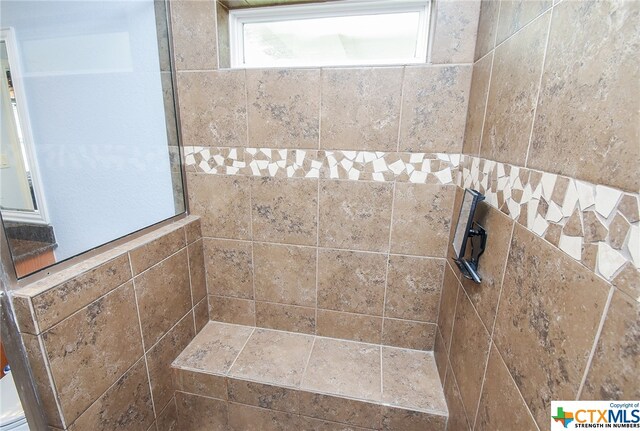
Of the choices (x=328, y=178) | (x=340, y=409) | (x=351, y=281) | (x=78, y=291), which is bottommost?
(x=340, y=409)

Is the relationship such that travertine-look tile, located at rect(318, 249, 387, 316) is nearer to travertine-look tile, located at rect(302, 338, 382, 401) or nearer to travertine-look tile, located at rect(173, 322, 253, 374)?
travertine-look tile, located at rect(302, 338, 382, 401)

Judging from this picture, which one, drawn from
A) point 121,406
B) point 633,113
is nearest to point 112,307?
point 121,406

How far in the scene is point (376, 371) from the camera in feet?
4.00

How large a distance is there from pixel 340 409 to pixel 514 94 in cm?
123

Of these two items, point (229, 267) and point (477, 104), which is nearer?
point (477, 104)

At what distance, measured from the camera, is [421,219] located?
1.19m

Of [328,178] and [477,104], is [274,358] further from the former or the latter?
[477,104]

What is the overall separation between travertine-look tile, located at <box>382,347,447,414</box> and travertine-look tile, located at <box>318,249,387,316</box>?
220 millimetres

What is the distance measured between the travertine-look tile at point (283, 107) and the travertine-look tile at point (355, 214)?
240 mm

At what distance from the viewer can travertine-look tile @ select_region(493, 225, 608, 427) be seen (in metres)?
0.43

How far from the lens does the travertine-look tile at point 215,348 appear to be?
122 cm

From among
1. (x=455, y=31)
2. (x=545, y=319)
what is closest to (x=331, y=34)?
(x=455, y=31)

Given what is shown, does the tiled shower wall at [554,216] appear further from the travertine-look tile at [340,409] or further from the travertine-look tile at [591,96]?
the travertine-look tile at [340,409]

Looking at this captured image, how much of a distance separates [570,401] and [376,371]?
34.5 inches
